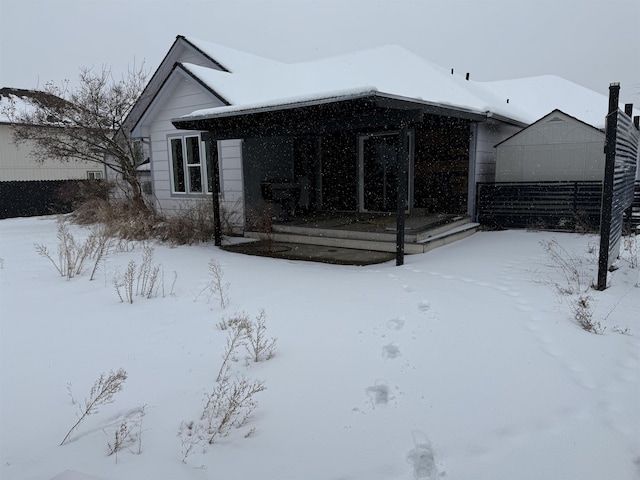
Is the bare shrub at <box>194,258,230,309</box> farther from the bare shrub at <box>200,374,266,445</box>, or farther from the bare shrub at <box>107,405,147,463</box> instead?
the bare shrub at <box>107,405,147,463</box>

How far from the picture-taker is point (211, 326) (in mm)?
4168

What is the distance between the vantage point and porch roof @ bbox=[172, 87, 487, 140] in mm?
5970

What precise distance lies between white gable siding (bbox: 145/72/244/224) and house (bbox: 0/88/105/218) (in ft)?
15.6

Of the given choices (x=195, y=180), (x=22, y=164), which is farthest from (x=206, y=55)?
(x=22, y=164)

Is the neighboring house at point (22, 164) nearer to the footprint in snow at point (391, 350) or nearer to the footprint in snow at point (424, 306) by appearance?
the footprint in snow at point (424, 306)

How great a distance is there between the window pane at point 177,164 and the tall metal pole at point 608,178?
32.0 ft

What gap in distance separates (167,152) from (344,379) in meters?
10.2

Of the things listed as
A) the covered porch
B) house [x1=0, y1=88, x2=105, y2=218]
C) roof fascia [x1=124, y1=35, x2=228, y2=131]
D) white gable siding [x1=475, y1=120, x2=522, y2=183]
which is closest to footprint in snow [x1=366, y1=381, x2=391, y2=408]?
the covered porch

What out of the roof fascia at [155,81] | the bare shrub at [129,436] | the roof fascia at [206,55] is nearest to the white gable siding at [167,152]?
the roof fascia at [155,81]

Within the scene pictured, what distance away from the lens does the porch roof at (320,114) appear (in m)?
5.97

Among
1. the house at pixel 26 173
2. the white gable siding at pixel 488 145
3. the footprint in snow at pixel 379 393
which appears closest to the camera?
the footprint in snow at pixel 379 393

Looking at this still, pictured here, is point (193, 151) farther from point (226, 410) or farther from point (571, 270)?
point (226, 410)

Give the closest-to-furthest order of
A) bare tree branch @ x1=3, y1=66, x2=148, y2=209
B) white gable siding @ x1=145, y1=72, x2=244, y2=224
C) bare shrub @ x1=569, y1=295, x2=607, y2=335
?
bare shrub @ x1=569, y1=295, x2=607, y2=335
white gable siding @ x1=145, y1=72, x2=244, y2=224
bare tree branch @ x1=3, y1=66, x2=148, y2=209

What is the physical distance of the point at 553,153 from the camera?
10.1 meters
